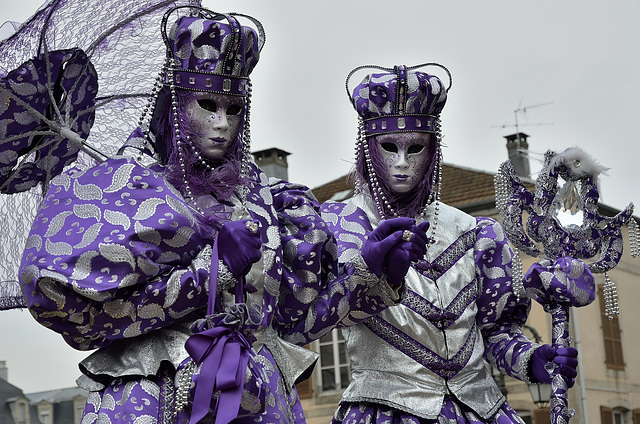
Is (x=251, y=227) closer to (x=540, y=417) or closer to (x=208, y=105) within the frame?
(x=208, y=105)

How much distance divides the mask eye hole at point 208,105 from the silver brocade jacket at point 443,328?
2.97ft

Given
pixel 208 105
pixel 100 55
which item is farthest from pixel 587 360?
pixel 208 105

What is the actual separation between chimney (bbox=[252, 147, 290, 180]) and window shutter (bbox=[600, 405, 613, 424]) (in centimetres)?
617

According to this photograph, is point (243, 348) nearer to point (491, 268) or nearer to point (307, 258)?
point (307, 258)

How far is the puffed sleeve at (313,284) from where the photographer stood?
11.5 feet

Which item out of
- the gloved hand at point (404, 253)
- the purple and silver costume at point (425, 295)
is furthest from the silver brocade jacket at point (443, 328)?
the gloved hand at point (404, 253)

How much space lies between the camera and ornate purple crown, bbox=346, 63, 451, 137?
418 centimetres

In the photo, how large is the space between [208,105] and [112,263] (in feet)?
2.13

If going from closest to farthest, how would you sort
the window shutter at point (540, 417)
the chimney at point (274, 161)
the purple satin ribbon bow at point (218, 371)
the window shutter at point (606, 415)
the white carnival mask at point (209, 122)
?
the purple satin ribbon bow at point (218, 371)
the white carnival mask at point (209, 122)
the window shutter at point (540, 417)
the window shutter at point (606, 415)
the chimney at point (274, 161)

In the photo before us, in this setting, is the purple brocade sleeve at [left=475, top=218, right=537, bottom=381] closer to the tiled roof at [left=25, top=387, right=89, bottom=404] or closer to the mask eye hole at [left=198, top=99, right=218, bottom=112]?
the mask eye hole at [left=198, top=99, right=218, bottom=112]

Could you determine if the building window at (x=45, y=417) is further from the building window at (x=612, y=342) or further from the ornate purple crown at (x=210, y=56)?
the building window at (x=612, y=342)

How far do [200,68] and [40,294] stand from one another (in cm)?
88

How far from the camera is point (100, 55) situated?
4.05 m

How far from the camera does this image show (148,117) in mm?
3486
